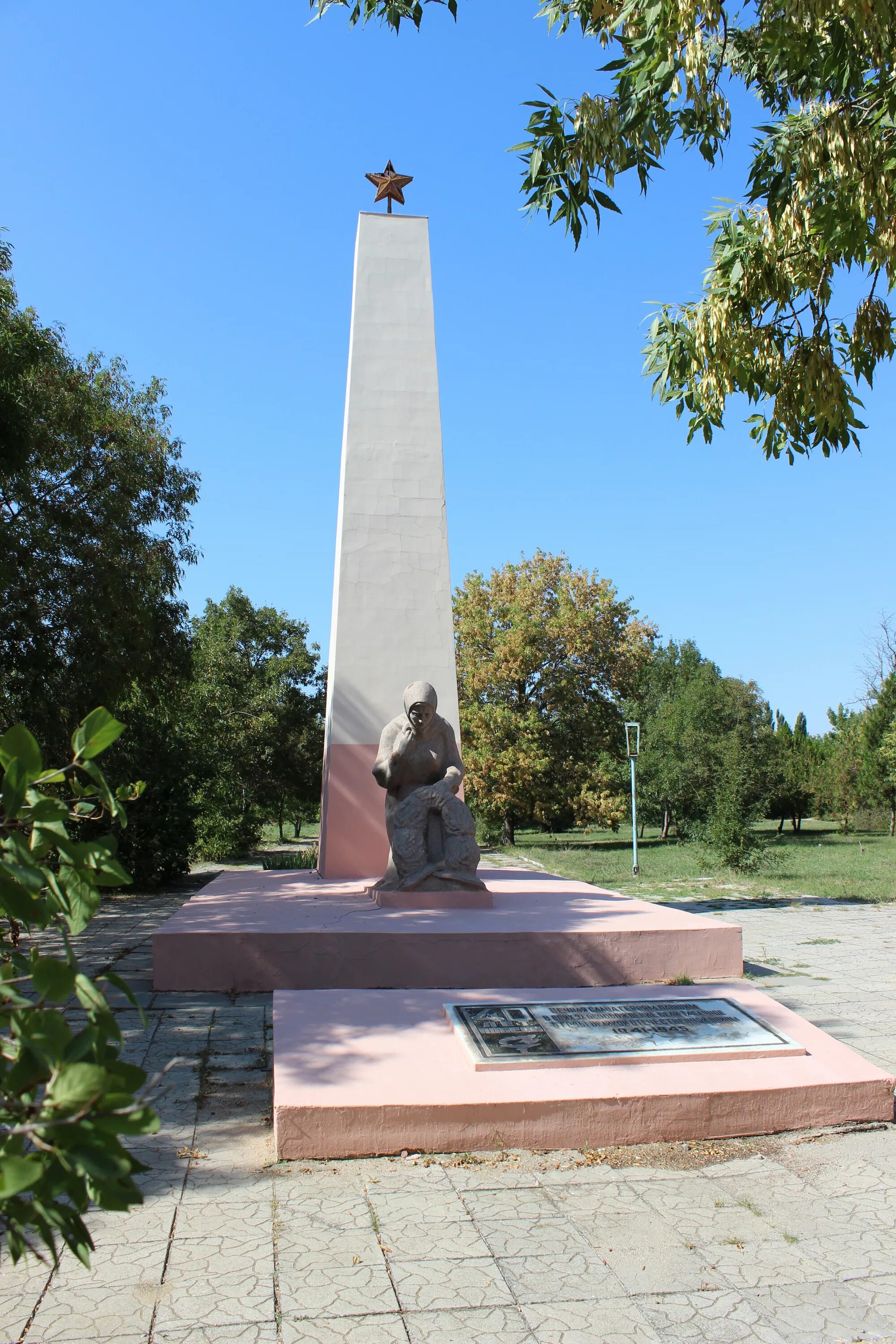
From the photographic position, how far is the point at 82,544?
37.1 ft

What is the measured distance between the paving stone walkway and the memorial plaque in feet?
1.26

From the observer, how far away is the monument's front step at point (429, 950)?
5961mm

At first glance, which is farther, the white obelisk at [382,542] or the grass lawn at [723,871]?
the grass lawn at [723,871]

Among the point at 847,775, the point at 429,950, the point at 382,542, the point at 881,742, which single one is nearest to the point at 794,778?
the point at 847,775

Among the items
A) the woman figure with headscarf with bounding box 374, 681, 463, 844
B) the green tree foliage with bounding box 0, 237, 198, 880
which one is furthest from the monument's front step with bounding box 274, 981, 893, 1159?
the green tree foliage with bounding box 0, 237, 198, 880

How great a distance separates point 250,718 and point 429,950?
16808mm

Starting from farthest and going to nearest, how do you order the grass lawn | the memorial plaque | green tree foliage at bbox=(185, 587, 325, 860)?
1. green tree foliage at bbox=(185, 587, 325, 860)
2. the grass lawn
3. the memorial plaque

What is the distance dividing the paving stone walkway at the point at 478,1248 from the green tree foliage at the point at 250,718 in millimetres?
15558

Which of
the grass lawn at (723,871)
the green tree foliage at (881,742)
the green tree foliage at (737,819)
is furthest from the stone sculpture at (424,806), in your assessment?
the green tree foliage at (881,742)

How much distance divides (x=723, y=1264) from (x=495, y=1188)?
79 cm

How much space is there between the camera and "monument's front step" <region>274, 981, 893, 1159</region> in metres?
3.53

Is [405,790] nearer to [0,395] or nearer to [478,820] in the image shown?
[0,395]

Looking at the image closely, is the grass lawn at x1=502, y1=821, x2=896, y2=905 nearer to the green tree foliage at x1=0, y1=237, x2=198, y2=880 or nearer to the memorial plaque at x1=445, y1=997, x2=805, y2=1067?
the green tree foliage at x1=0, y1=237, x2=198, y2=880

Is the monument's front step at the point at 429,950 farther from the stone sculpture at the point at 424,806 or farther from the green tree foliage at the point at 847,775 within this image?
the green tree foliage at the point at 847,775
